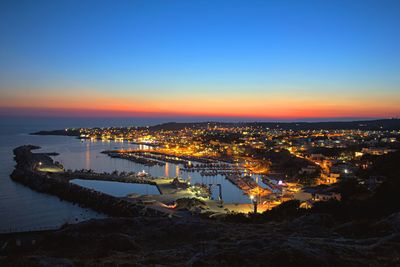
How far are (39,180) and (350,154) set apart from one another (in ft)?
105

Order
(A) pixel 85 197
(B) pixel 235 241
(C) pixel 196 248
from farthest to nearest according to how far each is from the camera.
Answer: (A) pixel 85 197
(B) pixel 235 241
(C) pixel 196 248

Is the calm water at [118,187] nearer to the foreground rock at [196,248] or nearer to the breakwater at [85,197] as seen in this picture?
the breakwater at [85,197]

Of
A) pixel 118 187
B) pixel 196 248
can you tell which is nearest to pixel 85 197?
pixel 118 187

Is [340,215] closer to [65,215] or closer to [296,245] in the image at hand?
[296,245]

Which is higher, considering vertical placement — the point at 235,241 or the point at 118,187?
the point at 235,241

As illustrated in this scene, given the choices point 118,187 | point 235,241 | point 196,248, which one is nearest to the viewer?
point 196,248

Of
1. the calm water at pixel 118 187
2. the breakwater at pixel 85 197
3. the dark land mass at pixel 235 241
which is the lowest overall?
the calm water at pixel 118 187

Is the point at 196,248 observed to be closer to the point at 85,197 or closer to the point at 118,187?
the point at 85,197

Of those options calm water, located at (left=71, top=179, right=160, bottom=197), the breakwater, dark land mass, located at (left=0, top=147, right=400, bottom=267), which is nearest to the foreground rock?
dark land mass, located at (left=0, top=147, right=400, bottom=267)

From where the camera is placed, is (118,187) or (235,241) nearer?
(235,241)

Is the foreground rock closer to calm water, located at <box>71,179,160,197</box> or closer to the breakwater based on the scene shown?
the breakwater

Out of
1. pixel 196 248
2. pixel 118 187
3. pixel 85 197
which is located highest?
pixel 196 248

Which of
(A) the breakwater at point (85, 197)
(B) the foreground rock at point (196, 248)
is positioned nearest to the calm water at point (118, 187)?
(A) the breakwater at point (85, 197)

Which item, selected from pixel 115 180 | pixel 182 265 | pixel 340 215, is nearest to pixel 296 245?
pixel 182 265
